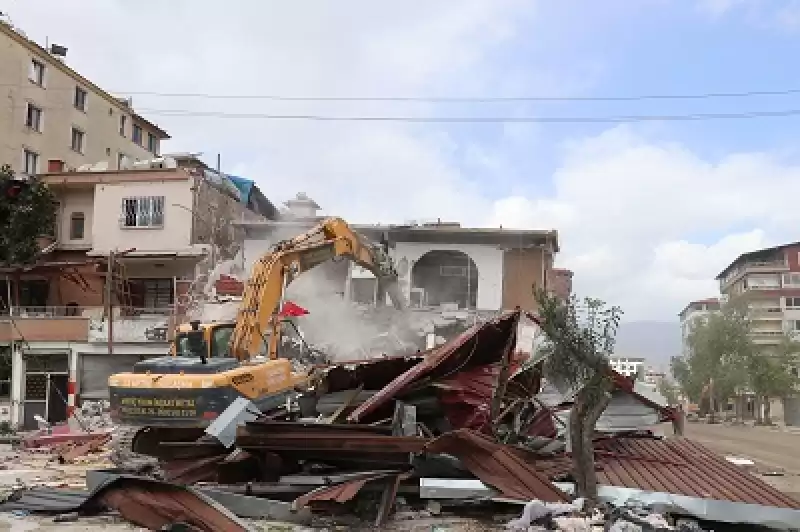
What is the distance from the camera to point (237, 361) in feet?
39.2

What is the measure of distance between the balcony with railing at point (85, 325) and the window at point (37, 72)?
13573 mm

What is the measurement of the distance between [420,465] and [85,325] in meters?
21.1

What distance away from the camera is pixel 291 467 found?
27.5 feet

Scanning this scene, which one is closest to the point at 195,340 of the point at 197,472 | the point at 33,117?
the point at 197,472

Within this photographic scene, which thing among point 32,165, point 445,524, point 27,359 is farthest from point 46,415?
point 445,524

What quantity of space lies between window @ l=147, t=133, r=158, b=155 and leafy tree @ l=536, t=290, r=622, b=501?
41402 millimetres

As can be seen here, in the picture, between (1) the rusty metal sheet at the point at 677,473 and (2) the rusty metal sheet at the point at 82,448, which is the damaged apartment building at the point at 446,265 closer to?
(2) the rusty metal sheet at the point at 82,448

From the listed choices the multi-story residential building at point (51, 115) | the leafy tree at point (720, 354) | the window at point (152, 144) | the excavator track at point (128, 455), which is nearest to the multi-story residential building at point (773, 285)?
the leafy tree at point (720, 354)

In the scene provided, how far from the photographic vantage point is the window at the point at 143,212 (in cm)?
2872

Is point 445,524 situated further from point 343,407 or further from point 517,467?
point 343,407

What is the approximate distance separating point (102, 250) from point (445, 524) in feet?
83.2

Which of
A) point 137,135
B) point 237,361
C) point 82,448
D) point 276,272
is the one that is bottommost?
point 82,448

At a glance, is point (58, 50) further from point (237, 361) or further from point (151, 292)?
point (237, 361)

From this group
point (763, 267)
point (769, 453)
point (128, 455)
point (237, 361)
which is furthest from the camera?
point (763, 267)
